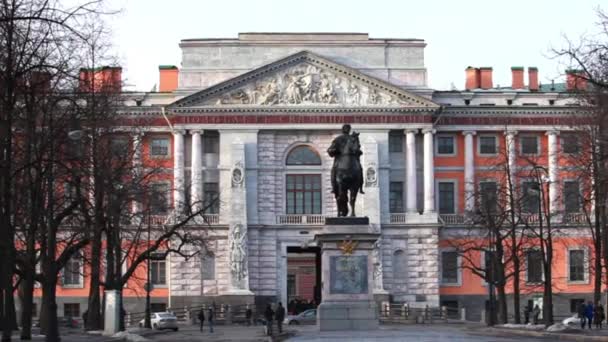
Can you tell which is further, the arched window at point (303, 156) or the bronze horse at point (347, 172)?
the arched window at point (303, 156)

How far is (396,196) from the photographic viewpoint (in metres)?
104

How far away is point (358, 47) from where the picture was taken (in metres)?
104

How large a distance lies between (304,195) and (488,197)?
2039 cm

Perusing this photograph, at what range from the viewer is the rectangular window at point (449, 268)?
104m

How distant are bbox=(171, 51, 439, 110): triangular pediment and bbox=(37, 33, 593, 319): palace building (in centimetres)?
10

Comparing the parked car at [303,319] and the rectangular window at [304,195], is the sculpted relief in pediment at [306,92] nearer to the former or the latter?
the rectangular window at [304,195]

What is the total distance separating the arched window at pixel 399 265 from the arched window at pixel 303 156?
9473 mm

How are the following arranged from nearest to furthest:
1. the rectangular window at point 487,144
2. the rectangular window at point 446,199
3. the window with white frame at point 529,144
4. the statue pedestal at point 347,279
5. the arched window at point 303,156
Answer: the statue pedestal at point 347,279 → the arched window at point 303,156 → the rectangular window at point 446,199 → the window with white frame at point 529,144 → the rectangular window at point 487,144

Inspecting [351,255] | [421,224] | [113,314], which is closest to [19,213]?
[113,314]

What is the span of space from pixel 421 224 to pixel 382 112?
363 inches

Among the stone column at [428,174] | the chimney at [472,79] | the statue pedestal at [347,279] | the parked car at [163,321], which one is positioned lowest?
the parked car at [163,321]

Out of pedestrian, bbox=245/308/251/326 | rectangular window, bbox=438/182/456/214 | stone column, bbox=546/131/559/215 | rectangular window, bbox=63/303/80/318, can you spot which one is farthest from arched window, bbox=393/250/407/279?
rectangular window, bbox=63/303/80/318

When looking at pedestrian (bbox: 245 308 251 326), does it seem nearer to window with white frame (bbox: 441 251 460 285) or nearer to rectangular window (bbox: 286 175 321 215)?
rectangular window (bbox: 286 175 321 215)

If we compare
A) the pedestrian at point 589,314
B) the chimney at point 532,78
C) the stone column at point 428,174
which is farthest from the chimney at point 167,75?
the pedestrian at point 589,314
